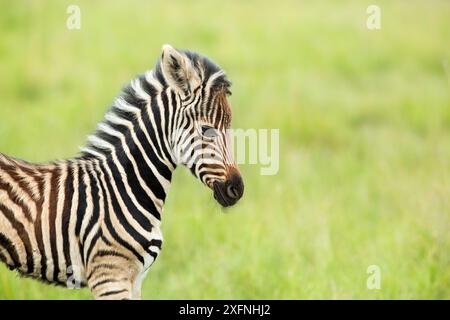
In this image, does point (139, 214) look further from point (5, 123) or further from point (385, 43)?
point (385, 43)

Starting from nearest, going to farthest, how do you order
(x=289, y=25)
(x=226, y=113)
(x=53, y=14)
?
1. (x=226, y=113)
2. (x=53, y=14)
3. (x=289, y=25)

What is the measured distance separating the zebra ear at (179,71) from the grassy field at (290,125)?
278cm

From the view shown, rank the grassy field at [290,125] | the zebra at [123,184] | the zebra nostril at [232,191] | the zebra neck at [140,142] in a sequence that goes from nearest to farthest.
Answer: the zebra nostril at [232,191]
the zebra at [123,184]
the zebra neck at [140,142]
the grassy field at [290,125]

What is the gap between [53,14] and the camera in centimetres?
1350

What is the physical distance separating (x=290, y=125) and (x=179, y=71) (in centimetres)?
753

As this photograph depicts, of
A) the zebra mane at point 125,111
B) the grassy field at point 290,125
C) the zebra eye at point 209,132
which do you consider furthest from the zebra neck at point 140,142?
the grassy field at point 290,125

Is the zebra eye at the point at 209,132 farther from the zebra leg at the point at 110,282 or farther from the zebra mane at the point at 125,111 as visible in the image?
the zebra leg at the point at 110,282

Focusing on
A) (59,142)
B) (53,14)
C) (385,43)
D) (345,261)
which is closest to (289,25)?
(385,43)

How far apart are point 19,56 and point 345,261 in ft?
23.5

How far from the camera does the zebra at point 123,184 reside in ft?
11.8

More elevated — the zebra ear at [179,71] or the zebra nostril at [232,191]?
the zebra ear at [179,71]

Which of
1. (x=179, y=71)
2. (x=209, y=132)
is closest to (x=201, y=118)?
(x=209, y=132)

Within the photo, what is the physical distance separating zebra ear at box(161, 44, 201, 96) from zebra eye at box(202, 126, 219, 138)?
0.19 meters

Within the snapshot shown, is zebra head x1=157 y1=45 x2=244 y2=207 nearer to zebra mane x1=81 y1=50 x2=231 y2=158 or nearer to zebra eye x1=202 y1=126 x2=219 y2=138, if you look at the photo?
zebra eye x1=202 y1=126 x2=219 y2=138
